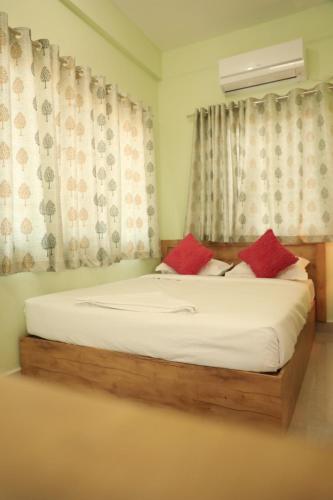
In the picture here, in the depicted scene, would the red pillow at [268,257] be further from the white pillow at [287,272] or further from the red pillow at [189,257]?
the red pillow at [189,257]

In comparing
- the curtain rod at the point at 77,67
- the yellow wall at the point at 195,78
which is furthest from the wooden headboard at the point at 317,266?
the curtain rod at the point at 77,67

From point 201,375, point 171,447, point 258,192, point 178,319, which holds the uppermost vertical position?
point 258,192

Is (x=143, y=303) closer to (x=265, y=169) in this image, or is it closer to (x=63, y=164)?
(x=63, y=164)

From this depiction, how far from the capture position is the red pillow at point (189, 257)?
129 inches

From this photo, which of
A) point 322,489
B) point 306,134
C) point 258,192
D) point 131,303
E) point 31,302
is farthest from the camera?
point 258,192

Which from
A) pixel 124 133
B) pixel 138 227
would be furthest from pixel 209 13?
pixel 138 227

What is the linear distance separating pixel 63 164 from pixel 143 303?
142 centimetres

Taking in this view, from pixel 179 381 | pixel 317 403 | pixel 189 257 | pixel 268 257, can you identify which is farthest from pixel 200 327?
pixel 189 257

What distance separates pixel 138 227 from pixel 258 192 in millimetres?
1326

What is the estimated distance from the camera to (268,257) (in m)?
2.95

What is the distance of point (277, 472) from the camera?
1.06 feet

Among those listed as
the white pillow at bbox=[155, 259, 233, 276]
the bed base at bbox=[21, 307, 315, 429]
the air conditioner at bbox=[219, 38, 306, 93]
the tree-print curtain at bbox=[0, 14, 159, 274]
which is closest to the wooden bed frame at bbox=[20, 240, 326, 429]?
the bed base at bbox=[21, 307, 315, 429]

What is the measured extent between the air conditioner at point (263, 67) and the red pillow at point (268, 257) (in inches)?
63.2

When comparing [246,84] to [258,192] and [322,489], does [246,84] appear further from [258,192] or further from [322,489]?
[322,489]
